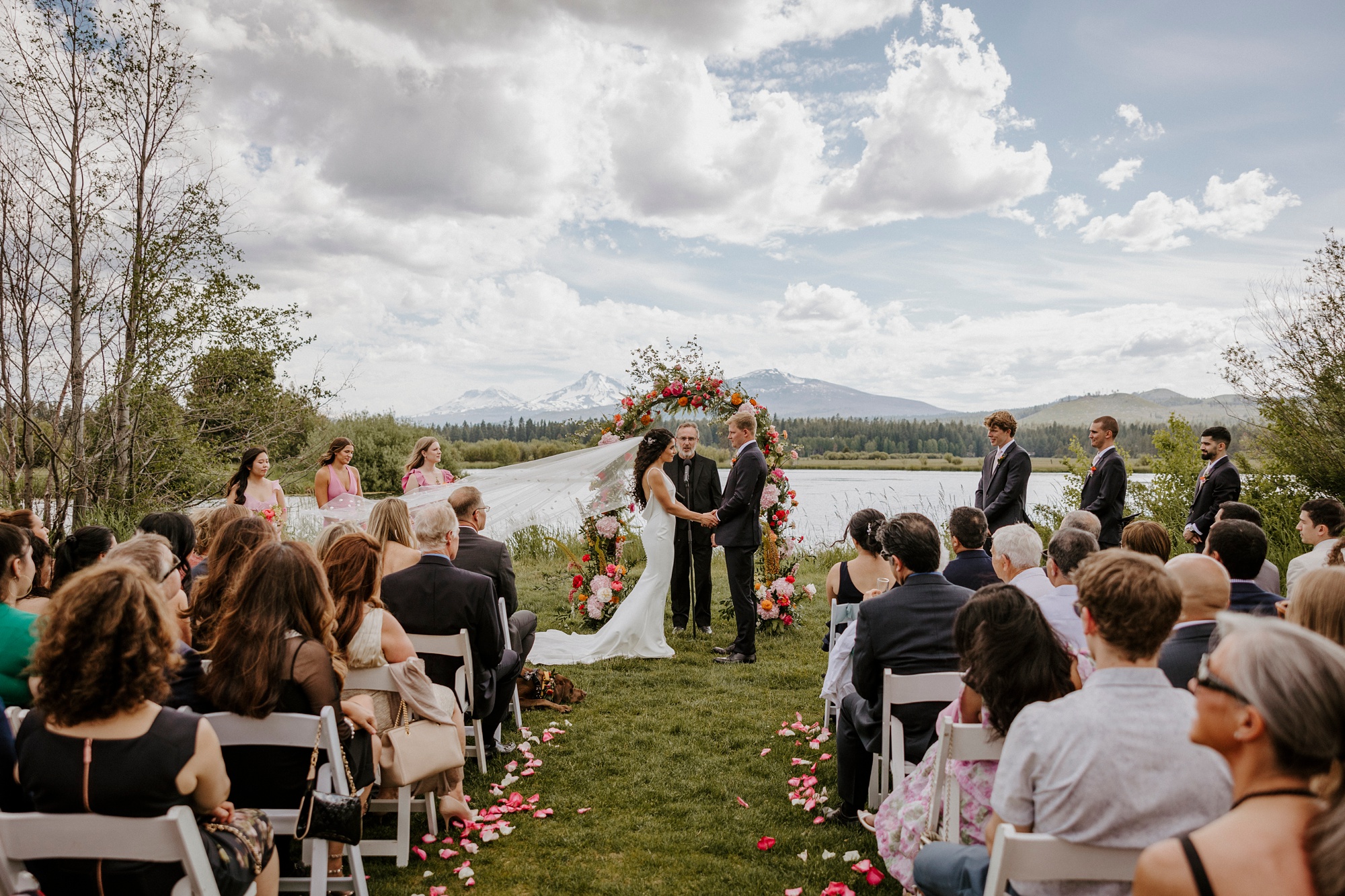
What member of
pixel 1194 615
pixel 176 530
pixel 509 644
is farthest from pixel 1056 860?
pixel 176 530

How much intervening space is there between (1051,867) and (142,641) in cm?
253

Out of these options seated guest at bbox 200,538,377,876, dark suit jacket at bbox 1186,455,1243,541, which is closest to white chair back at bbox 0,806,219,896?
seated guest at bbox 200,538,377,876

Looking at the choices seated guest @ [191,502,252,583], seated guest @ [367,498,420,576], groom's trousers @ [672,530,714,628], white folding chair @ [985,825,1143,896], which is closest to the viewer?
white folding chair @ [985,825,1143,896]

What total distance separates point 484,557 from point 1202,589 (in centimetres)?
403

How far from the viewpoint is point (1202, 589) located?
325 cm

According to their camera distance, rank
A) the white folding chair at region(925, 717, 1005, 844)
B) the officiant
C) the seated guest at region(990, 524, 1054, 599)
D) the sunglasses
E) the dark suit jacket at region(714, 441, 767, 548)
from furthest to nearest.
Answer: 1. the officiant
2. the dark suit jacket at region(714, 441, 767, 548)
3. the seated guest at region(990, 524, 1054, 599)
4. the white folding chair at region(925, 717, 1005, 844)
5. the sunglasses

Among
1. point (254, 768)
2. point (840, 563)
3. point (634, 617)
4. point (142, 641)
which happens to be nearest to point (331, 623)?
point (254, 768)

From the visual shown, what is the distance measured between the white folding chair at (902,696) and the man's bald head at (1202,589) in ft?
3.23

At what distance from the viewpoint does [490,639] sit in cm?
439

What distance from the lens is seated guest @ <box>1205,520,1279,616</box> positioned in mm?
3877

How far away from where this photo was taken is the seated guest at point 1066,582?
12.0 ft

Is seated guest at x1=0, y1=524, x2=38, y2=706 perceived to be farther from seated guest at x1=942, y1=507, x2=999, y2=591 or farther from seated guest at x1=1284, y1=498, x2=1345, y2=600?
seated guest at x1=1284, y1=498, x2=1345, y2=600

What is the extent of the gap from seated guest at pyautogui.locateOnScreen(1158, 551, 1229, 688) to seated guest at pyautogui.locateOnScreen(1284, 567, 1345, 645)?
1.82 ft

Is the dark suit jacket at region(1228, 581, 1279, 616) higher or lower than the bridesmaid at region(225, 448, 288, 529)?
lower
